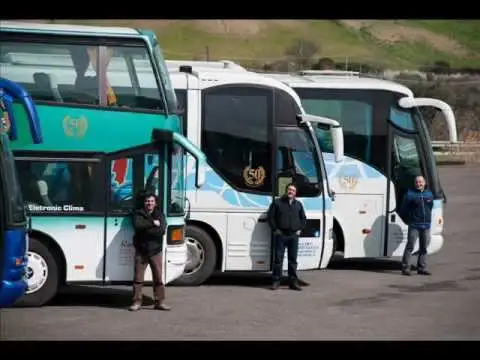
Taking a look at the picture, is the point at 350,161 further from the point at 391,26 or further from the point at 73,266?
the point at 391,26

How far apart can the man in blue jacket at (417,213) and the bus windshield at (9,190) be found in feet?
25.0

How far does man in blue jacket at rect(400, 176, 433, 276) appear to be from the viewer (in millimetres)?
17984

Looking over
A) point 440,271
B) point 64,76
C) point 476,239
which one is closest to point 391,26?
point 476,239

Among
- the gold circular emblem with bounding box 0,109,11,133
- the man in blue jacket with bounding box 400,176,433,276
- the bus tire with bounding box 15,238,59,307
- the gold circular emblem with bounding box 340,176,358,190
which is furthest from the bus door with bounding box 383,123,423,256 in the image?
the gold circular emblem with bounding box 0,109,11,133

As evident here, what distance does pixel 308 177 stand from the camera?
667 inches

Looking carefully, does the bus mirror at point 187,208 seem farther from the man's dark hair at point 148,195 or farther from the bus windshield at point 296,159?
the man's dark hair at point 148,195

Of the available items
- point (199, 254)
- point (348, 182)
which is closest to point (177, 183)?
point (199, 254)

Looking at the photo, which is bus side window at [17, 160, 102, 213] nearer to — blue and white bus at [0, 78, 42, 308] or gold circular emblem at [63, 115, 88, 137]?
gold circular emblem at [63, 115, 88, 137]

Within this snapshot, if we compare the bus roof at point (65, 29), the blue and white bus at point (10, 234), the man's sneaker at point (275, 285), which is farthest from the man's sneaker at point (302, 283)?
the blue and white bus at point (10, 234)

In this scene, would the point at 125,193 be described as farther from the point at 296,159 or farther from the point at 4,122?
the point at 296,159

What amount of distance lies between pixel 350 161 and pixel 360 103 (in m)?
1.00

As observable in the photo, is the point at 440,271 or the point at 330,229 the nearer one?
the point at 330,229

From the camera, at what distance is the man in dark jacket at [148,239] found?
1410 cm

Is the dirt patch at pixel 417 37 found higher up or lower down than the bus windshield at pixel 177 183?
higher up
